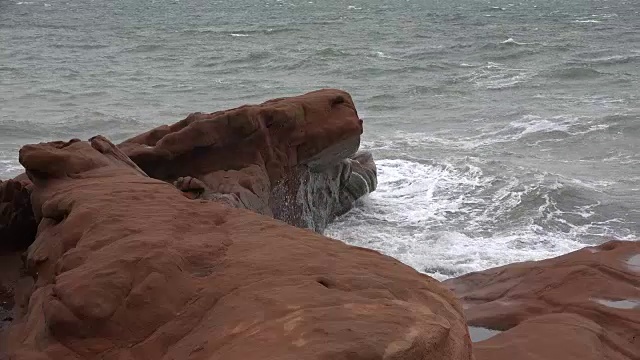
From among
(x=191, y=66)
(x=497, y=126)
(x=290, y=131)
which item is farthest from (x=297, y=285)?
(x=191, y=66)

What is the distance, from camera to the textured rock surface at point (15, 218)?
6.77 m

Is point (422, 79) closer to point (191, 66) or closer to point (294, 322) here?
point (191, 66)

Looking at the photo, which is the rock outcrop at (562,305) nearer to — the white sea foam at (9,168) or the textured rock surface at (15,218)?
the textured rock surface at (15,218)

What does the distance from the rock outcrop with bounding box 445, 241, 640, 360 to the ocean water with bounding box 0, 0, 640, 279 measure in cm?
229

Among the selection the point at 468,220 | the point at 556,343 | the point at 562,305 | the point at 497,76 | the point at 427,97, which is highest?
the point at 556,343

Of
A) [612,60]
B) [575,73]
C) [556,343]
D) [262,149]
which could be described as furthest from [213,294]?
[612,60]

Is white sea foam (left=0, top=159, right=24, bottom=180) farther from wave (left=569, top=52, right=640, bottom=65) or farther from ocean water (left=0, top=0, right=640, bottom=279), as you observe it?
wave (left=569, top=52, right=640, bottom=65)

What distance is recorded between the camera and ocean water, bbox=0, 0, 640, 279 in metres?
10.7

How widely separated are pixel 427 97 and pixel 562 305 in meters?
15.3

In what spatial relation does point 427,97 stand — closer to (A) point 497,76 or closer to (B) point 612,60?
(A) point 497,76

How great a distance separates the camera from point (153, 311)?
4.02 metres

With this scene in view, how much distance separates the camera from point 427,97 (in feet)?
67.9

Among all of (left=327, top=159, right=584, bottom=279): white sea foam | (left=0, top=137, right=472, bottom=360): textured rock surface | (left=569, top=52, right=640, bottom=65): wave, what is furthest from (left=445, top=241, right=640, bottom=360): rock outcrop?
(left=569, top=52, right=640, bottom=65): wave

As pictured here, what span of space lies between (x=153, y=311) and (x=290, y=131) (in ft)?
16.2
